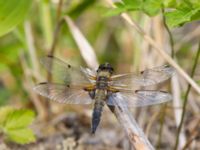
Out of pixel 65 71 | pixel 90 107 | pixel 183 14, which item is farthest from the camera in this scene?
pixel 90 107

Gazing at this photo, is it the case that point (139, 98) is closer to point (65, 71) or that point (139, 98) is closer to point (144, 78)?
point (144, 78)

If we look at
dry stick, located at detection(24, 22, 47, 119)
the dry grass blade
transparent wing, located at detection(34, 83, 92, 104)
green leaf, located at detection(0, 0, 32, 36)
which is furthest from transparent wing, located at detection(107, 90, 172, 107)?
dry stick, located at detection(24, 22, 47, 119)

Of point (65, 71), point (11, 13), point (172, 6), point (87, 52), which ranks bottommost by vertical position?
point (65, 71)

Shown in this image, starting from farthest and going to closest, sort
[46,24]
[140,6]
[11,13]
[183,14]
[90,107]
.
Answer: [46,24]
[90,107]
[11,13]
[140,6]
[183,14]

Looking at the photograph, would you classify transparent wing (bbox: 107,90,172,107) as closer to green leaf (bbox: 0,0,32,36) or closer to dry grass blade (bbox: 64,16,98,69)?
dry grass blade (bbox: 64,16,98,69)

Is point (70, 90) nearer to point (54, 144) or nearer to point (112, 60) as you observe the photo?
point (54, 144)

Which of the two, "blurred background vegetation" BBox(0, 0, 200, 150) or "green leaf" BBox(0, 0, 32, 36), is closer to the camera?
"blurred background vegetation" BBox(0, 0, 200, 150)

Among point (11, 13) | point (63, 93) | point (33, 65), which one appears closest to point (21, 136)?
point (63, 93)

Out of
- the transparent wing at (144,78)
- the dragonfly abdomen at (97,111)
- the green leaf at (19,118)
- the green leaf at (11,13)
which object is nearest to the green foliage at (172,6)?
the transparent wing at (144,78)

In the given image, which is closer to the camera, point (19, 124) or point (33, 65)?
point (19, 124)
